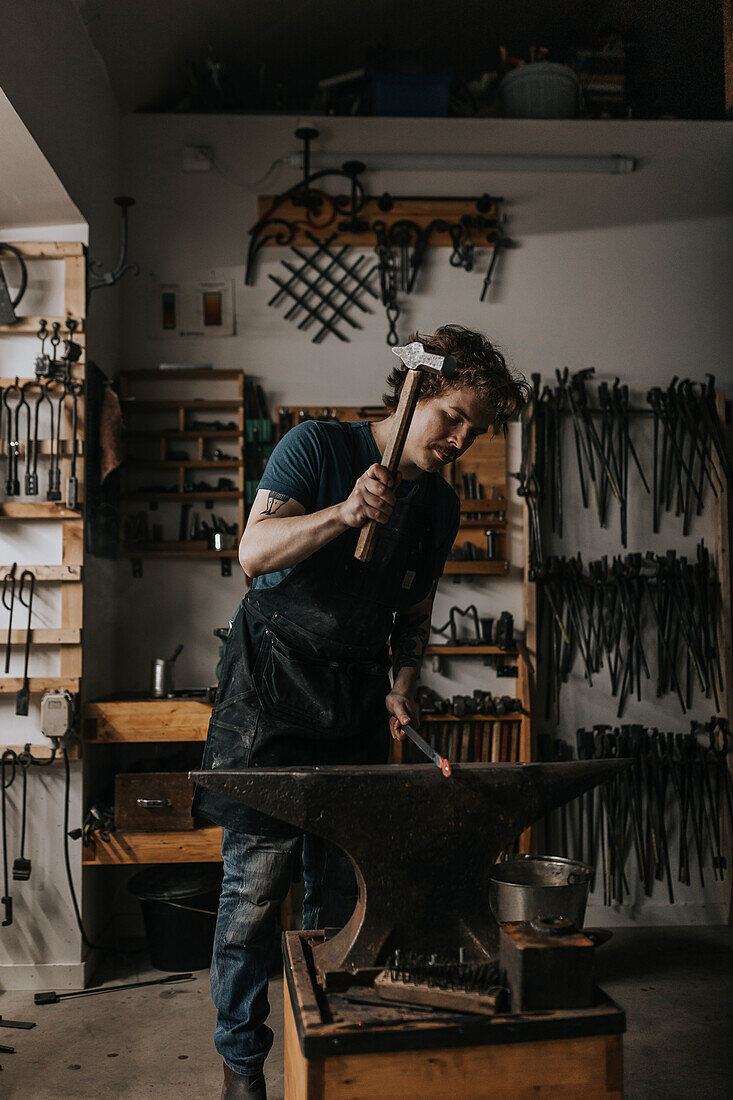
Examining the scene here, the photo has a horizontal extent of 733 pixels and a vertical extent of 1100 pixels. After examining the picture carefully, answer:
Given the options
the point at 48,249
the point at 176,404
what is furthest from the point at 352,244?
the point at 48,249

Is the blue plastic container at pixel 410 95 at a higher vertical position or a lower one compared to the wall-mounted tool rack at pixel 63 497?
higher

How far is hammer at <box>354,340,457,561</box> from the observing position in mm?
1612

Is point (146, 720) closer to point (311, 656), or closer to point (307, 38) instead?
point (311, 656)

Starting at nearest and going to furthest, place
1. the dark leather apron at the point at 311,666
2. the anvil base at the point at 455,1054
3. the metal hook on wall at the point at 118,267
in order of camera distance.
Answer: the anvil base at the point at 455,1054
the dark leather apron at the point at 311,666
the metal hook on wall at the point at 118,267

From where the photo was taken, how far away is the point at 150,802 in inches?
124

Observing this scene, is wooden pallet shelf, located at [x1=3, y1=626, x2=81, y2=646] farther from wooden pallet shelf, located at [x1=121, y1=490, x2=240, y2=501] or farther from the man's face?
the man's face

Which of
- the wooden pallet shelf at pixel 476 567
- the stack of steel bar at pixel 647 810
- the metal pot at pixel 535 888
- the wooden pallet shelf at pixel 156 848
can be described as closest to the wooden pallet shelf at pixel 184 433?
the wooden pallet shelf at pixel 476 567

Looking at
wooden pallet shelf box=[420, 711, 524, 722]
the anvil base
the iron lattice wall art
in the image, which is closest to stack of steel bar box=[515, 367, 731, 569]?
the iron lattice wall art

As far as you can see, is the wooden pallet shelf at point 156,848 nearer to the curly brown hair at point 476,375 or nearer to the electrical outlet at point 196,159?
the curly brown hair at point 476,375

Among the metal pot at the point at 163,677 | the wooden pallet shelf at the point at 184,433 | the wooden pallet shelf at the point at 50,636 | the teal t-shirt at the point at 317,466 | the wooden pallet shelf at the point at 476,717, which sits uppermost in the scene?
the wooden pallet shelf at the point at 184,433

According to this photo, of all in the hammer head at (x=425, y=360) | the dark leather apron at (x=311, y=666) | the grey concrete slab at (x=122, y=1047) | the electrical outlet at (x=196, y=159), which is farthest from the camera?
the electrical outlet at (x=196, y=159)

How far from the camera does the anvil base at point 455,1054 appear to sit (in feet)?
3.94

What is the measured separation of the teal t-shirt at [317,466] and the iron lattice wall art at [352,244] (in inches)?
76.1

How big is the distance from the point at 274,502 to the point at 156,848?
6.02 ft
